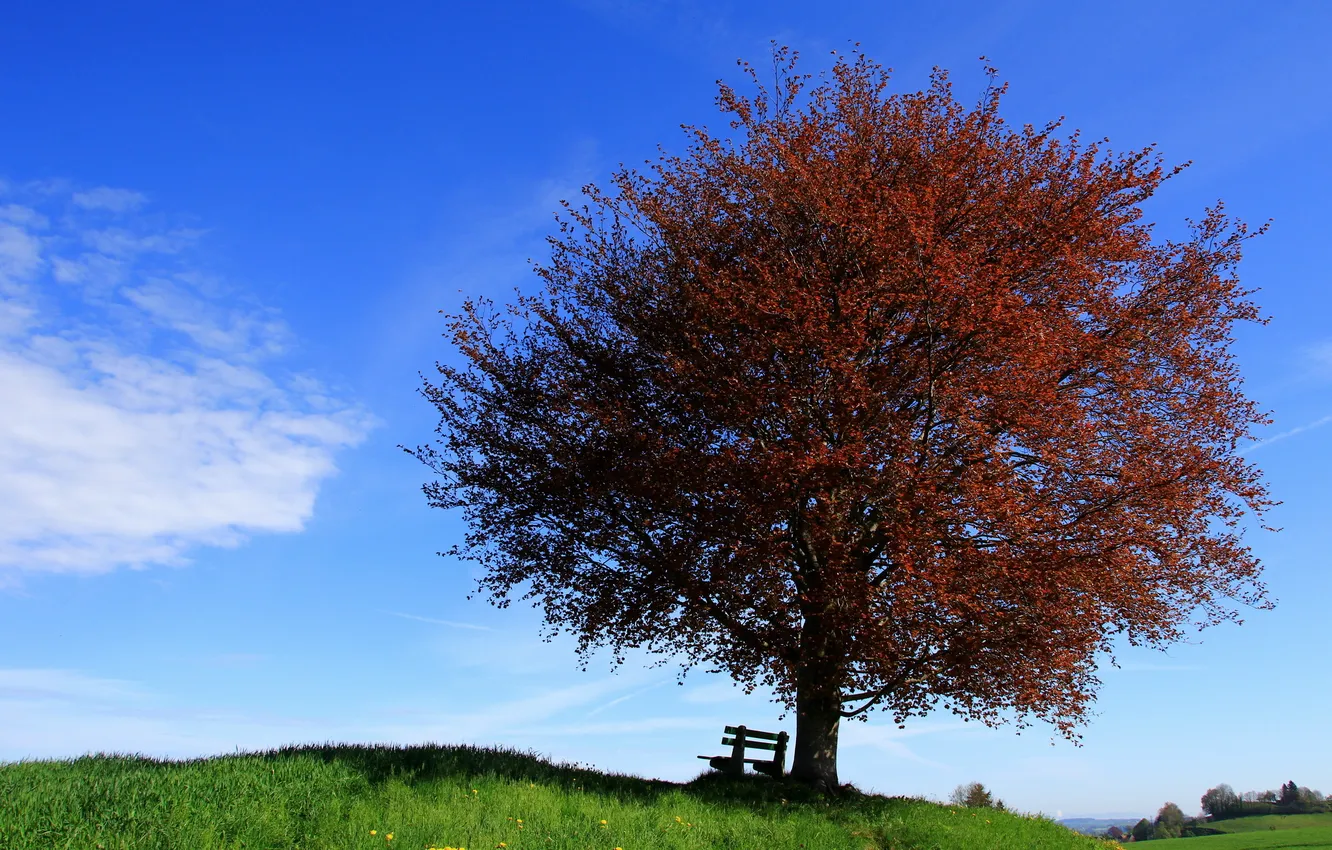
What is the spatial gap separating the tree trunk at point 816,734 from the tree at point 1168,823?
171 ft

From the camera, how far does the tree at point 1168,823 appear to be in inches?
2239

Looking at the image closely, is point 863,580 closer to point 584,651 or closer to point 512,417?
point 584,651

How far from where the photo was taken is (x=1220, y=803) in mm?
63500

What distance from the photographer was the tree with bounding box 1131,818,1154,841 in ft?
196

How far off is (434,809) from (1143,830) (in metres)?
67.0

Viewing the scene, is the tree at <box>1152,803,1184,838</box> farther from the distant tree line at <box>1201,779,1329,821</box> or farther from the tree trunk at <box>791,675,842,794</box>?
the tree trunk at <box>791,675,842,794</box>

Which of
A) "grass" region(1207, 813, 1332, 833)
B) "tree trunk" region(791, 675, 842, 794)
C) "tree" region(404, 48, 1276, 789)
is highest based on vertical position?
"tree" region(404, 48, 1276, 789)

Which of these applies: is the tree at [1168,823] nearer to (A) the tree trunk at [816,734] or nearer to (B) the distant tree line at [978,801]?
(B) the distant tree line at [978,801]

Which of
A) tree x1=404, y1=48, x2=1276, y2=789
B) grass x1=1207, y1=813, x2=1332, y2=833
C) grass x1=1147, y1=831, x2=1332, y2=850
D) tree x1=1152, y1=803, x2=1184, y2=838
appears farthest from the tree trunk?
tree x1=1152, y1=803, x2=1184, y2=838

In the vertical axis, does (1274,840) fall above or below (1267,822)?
above

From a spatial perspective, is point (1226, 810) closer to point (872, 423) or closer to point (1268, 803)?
point (1268, 803)

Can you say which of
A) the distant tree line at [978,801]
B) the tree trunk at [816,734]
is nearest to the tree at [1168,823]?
the distant tree line at [978,801]

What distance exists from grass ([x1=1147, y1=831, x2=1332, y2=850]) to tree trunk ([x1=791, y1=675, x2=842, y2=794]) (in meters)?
29.2

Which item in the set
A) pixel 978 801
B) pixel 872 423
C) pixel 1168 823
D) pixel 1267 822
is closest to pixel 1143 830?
pixel 1168 823
